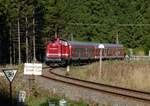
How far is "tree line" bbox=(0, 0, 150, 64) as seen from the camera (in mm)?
88750

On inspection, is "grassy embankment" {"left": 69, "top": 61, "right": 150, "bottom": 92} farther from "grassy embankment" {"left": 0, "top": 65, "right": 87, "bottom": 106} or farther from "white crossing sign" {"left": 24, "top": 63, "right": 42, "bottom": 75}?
"white crossing sign" {"left": 24, "top": 63, "right": 42, "bottom": 75}

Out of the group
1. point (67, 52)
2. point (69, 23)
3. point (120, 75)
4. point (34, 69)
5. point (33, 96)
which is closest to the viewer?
point (33, 96)

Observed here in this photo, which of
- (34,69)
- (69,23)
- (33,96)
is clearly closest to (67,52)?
(34,69)

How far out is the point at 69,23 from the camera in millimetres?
109500

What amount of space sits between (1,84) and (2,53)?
62.4m

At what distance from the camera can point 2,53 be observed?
86438 millimetres

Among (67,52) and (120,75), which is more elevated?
(67,52)

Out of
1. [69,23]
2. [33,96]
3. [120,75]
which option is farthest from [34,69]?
[69,23]

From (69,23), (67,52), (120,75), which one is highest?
(69,23)

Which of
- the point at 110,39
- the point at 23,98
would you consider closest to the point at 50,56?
the point at 23,98

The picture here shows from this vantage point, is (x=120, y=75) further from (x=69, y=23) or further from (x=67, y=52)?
(x=69, y=23)

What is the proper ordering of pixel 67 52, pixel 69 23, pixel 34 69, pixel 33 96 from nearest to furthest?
pixel 33 96, pixel 34 69, pixel 67 52, pixel 69 23

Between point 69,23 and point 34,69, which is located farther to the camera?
point 69,23

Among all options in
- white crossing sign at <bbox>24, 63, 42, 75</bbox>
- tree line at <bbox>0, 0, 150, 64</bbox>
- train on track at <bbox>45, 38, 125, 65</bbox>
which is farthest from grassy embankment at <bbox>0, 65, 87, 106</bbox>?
tree line at <bbox>0, 0, 150, 64</bbox>
